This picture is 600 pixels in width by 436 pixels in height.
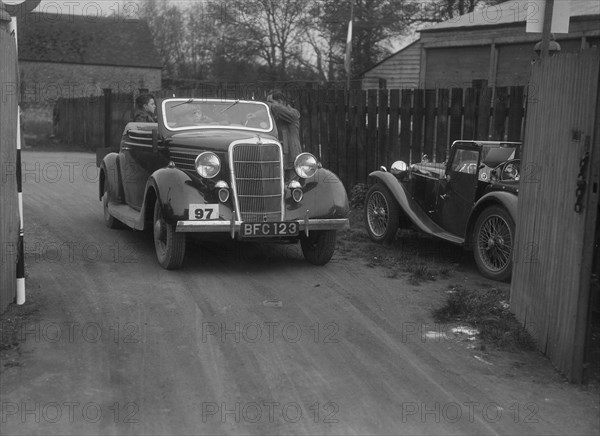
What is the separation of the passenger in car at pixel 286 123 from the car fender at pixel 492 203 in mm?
3682

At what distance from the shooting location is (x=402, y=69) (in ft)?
86.8

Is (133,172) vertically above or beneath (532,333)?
above

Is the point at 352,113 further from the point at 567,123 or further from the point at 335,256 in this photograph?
the point at 567,123

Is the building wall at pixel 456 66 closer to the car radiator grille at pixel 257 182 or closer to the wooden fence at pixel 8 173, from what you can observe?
the car radiator grille at pixel 257 182

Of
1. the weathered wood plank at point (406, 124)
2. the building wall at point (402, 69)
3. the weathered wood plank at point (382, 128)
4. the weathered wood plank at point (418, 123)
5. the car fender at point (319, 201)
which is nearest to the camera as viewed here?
the car fender at point (319, 201)

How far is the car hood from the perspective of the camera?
7699 mm

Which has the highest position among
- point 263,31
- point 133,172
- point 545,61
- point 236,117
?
point 263,31

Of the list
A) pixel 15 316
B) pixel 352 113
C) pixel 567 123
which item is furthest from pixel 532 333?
pixel 352 113

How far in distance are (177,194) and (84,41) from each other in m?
41.4

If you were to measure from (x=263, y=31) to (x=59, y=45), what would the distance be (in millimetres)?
13202

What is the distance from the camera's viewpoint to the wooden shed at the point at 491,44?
17.9 m

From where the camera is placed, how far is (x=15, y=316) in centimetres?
583

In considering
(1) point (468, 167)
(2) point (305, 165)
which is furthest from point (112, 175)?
(1) point (468, 167)
